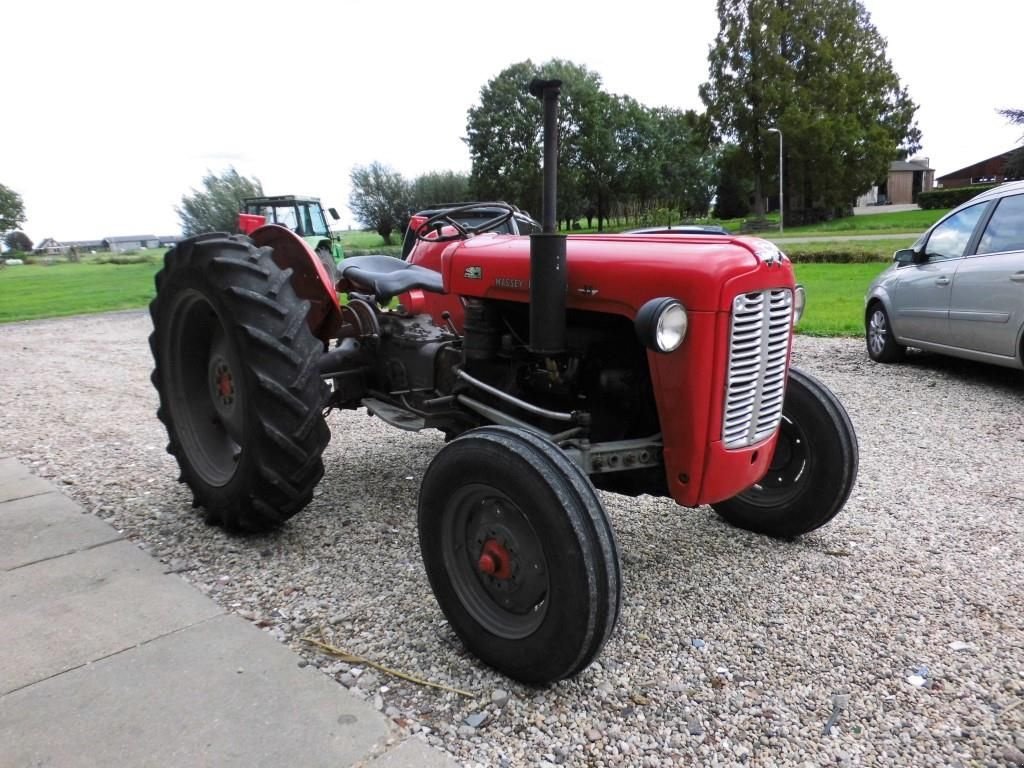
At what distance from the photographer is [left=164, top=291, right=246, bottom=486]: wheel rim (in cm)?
369

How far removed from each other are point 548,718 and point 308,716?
0.73m

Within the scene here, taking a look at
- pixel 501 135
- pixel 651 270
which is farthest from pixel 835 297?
pixel 501 135

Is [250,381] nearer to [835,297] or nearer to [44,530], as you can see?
[44,530]

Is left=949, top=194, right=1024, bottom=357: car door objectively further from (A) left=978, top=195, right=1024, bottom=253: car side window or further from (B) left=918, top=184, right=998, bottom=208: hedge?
(B) left=918, top=184, right=998, bottom=208: hedge

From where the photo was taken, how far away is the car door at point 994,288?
5.87 metres

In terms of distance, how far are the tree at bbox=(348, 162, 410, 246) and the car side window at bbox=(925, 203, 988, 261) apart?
35.5 metres

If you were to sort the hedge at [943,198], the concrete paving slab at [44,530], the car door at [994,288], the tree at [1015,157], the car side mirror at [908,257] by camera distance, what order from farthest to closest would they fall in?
1. the hedge at [943,198]
2. the tree at [1015,157]
3. the car side mirror at [908,257]
4. the car door at [994,288]
5. the concrete paving slab at [44,530]

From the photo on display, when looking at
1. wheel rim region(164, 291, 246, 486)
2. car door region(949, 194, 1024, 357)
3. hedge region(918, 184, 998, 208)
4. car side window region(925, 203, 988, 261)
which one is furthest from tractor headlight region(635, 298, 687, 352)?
hedge region(918, 184, 998, 208)

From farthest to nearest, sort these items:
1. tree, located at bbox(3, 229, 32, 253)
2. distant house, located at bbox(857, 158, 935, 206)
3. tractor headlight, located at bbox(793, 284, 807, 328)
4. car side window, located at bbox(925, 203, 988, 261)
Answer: distant house, located at bbox(857, 158, 935, 206) → tree, located at bbox(3, 229, 32, 253) → car side window, located at bbox(925, 203, 988, 261) → tractor headlight, located at bbox(793, 284, 807, 328)

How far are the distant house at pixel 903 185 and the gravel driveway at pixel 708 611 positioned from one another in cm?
7505

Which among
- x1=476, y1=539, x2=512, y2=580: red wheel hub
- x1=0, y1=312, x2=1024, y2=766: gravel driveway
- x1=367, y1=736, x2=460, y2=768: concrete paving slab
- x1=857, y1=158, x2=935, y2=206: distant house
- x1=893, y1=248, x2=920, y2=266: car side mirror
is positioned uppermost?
x1=857, y1=158, x2=935, y2=206: distant house

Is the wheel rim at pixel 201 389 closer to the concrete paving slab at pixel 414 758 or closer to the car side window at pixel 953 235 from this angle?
the concrete paving slab at pixel 414 758

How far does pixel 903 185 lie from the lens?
71.8 metres

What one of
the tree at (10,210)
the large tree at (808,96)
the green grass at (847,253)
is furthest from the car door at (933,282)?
the tree at (10,210)
